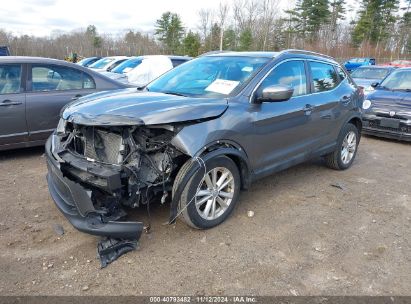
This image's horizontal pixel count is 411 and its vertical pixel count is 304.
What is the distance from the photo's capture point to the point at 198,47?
40.4 metres

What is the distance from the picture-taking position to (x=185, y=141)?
3281mm

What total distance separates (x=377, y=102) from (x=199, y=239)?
6.38 m

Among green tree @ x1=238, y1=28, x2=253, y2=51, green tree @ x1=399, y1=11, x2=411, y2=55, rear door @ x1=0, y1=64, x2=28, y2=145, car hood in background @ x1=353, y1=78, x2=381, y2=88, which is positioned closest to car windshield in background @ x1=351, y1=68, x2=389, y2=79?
car hood in background @ x1=353, y1=78, x2=381, y2=88

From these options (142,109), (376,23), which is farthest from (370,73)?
(376,23)

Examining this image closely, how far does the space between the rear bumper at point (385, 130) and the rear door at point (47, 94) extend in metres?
6.10

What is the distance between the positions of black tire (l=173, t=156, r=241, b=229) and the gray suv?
0.01m

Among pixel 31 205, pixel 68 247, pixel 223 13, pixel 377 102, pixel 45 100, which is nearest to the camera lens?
pixel 68 247

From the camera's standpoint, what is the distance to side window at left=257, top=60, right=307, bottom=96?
4.14 meters

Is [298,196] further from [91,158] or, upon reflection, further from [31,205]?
[31,205]

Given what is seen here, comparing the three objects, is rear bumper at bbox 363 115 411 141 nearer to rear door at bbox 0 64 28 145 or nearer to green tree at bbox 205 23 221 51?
rear door at bbox 0 64 28 145

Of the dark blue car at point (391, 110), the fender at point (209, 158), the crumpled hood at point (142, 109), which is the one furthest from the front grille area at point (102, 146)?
the dark blue car at point (391, 110)

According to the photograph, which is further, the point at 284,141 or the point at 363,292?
the point at 284,141

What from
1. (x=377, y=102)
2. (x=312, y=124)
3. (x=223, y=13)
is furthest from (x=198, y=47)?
(x=312, y=124)

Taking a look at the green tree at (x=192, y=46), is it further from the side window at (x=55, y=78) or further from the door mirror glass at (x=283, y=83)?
the door mirror glass at (x=283, y=83)
